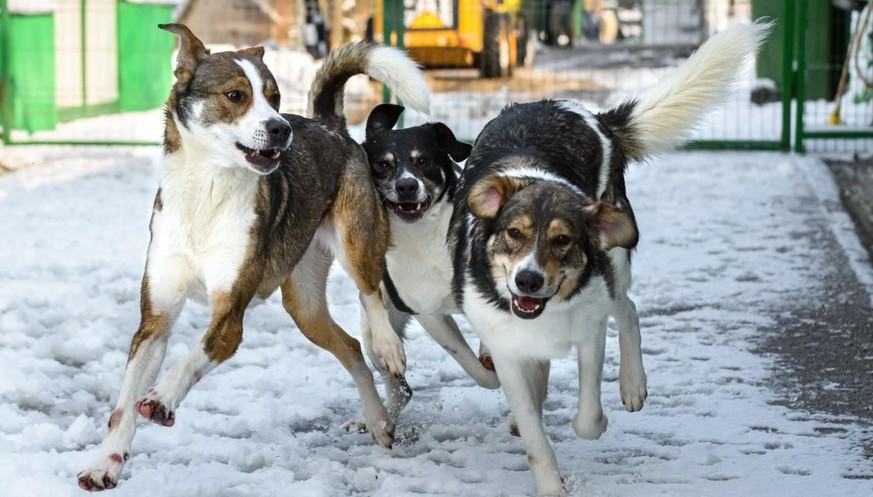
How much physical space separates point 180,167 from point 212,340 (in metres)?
0.62

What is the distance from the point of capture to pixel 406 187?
5332 mm

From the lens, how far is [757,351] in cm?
632

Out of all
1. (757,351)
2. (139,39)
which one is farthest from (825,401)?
(139,39)

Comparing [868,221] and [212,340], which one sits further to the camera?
[868,221]

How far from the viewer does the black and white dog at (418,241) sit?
5391 millimetres

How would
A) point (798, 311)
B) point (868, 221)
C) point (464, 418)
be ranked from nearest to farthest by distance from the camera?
point (464, 418) < point (798, 311) < point (868, 221)

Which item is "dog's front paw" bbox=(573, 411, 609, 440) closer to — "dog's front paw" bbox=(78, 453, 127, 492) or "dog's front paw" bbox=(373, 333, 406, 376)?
"dog's front paw" bbox=(373, 333, 406, 376)

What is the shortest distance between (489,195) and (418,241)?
3.04 feet

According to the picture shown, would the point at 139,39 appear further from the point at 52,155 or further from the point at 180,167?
the point at 180,167

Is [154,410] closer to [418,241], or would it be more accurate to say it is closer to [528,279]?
[528,279]

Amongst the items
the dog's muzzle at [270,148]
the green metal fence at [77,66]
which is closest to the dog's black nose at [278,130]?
the dog's muzzle at [270,148]

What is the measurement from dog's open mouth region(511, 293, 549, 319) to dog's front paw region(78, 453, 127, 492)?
4.57 feet

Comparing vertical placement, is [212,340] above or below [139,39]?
below

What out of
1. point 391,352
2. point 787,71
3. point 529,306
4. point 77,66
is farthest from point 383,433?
point 77,66
